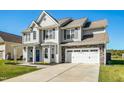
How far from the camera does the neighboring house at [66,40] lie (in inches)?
766

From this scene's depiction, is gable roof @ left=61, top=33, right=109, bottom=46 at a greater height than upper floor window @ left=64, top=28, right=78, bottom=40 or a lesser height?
lesser

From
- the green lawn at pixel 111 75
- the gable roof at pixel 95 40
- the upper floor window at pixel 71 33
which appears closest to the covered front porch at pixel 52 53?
the gable roof at pixel 95 40

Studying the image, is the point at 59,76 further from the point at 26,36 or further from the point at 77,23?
the point at 26,36

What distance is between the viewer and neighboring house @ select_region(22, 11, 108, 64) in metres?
19.5

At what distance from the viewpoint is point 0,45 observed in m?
32.7

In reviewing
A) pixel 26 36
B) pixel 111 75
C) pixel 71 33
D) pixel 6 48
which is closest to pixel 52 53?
pixel 71 33

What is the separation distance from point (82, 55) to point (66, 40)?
3.95m

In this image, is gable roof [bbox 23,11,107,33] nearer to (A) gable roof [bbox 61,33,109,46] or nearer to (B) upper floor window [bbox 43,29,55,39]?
(B) upper floor window [bbox 43,29,55,39]

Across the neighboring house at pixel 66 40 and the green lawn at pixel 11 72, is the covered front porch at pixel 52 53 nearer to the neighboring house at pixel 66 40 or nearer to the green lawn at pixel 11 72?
the neighboring house at pixel 66 40

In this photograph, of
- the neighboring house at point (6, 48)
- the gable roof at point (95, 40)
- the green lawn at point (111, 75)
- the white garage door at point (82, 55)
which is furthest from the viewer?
the neighboring house at point (6, 48)

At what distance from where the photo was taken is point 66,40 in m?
22.9

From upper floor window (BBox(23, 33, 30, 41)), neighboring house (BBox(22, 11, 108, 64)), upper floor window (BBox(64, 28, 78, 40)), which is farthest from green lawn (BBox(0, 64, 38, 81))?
upper floor window (BBox(23, 33, 30, 41))
